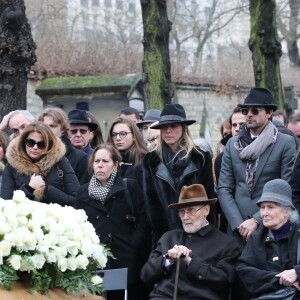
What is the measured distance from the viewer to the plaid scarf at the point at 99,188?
8414 millimetres

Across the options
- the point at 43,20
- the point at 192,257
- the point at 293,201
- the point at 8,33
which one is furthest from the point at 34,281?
the point at 43,20

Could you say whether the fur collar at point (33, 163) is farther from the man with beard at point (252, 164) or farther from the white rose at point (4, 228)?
the white rose at point (4, 228)

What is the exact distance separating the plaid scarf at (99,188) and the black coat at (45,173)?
0.23 metres

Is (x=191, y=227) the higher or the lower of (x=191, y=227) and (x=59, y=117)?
the lower

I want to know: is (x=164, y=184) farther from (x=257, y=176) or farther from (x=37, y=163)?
(x=37, y=163)

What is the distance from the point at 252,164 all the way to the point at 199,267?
122cm

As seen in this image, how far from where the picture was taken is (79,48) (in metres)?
25.3

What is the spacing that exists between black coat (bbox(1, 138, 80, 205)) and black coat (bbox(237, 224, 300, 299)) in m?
1.97

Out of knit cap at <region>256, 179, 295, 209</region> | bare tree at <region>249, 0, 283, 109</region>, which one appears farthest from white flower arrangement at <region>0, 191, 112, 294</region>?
bare tree at <region>249, 0, 283, 109</region>

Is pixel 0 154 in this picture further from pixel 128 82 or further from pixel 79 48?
pixel 79 48

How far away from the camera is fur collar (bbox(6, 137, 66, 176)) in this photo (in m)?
8.40

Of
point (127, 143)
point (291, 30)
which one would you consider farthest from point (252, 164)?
point (291, 30)

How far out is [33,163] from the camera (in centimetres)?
846

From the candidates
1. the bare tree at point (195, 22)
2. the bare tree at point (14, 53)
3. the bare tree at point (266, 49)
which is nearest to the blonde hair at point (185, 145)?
the bare tree at point (14, 53)
